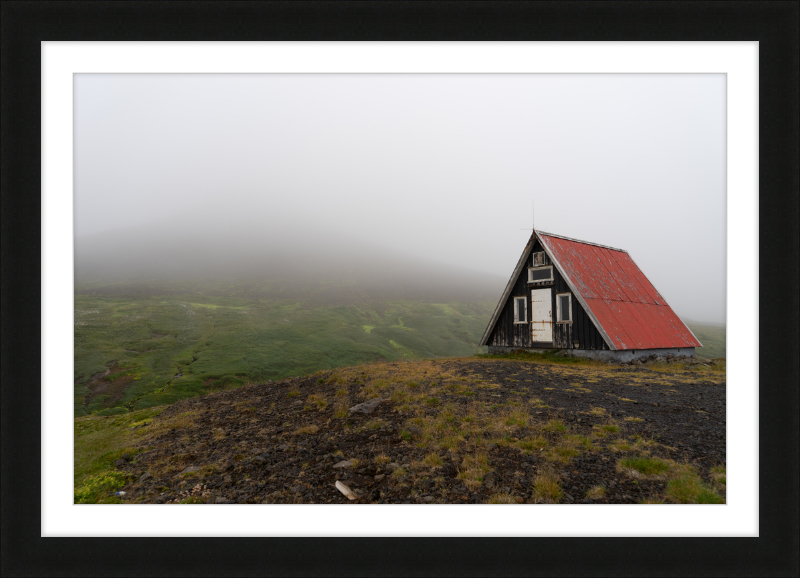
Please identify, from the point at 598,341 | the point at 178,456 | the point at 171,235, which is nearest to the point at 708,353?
the point at 598,341

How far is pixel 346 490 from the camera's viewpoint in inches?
213

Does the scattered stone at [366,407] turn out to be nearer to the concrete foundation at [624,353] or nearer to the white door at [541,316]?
the concrete foundation at [624,353]

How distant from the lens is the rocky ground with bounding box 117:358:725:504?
17.6ft

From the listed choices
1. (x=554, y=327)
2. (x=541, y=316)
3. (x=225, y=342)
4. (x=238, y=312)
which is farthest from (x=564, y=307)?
(x=238, y=312)

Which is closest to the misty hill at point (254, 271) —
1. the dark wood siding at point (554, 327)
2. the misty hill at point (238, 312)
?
the misty hill at point (238, 312)

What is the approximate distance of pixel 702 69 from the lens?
543 cm

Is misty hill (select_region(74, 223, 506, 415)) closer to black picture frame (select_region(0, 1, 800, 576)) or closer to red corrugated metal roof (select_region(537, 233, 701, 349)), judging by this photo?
black picture frame (select_region(0, 1, 800, 576))

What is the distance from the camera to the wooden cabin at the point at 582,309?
746 inches

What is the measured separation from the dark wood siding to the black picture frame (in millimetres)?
14426

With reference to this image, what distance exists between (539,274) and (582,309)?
3287 mm

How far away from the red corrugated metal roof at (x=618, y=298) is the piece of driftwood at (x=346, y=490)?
1648 cm

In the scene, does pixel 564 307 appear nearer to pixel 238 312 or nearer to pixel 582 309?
pixel 582 309
